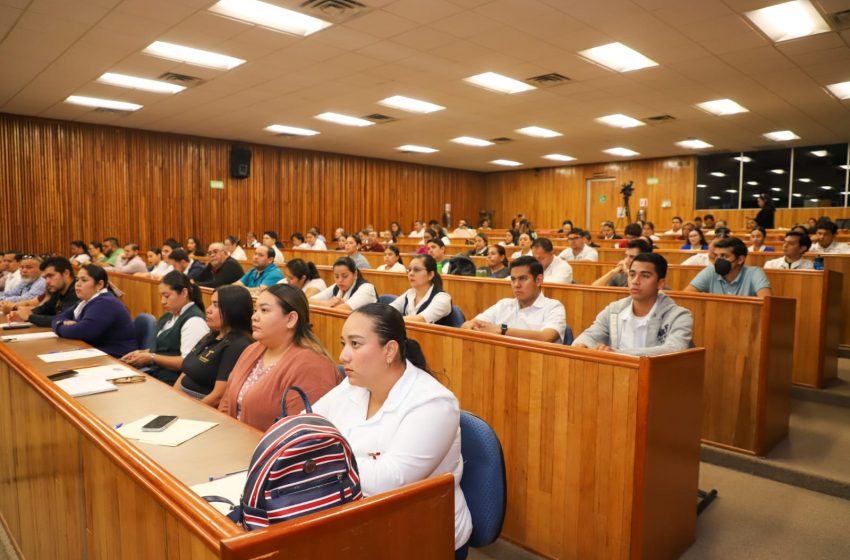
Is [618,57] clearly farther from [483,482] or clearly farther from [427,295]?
[483,482]

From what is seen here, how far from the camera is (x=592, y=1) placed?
Answer: 5.31 meters

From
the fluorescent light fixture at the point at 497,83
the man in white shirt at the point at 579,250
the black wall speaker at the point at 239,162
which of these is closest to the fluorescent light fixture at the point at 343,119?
the fluorescent light fixture at the point at 497,83

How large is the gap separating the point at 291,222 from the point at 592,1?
10734 millimetres

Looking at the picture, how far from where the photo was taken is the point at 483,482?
1.81m

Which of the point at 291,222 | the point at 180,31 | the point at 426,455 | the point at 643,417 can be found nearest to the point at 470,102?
the point at 180,31

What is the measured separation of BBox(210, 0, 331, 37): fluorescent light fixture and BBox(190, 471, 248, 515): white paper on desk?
5155 millimetres

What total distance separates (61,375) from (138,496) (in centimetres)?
171

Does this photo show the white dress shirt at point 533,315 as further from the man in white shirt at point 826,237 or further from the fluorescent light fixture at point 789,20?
the man in white shirt at point 826,237

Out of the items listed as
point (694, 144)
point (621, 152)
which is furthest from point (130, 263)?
point (694, 144)

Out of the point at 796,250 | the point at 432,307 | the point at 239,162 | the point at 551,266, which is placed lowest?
the point at 432,307

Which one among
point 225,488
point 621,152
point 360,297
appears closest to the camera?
point 225,488

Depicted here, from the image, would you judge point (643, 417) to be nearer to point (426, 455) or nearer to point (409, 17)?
point (426, 455)

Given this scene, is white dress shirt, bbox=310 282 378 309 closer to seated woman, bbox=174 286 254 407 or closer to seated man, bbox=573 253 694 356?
seated woman, bbox=174 286 254 407

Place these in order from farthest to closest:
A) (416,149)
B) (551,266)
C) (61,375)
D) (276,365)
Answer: (416,149) < (551,266) < (61,375) < (276,365)
